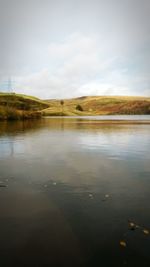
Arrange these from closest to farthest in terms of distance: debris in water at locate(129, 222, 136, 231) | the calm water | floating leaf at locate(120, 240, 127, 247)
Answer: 1. the calm water
2. floating leaf at locate(120, 240, 127, 247)
3. debris in water at locate(129, 222, 136, 231)

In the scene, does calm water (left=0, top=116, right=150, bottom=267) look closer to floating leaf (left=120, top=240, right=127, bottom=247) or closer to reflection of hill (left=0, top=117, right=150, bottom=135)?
floating leaf (left=120, top=240, right=127, bottom=247)

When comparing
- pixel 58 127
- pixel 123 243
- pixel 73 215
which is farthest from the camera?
pixel 58 127

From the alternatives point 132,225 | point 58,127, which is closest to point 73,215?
point 132,225

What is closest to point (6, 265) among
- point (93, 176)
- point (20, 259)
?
point (20, 259)

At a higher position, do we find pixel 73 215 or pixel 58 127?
pixel 58 127

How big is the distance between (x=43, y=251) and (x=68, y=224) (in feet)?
4.48

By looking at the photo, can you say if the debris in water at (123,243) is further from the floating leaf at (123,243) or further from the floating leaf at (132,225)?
the floating leaf at (132,225)

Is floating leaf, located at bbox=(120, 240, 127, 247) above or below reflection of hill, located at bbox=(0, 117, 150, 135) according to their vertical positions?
below

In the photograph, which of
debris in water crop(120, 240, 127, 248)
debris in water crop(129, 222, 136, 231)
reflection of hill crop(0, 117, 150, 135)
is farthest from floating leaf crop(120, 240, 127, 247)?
reflection of hill crop(0, 117, 150, 135)

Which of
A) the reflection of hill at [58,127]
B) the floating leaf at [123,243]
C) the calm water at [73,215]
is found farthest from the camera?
the reflection of hill at [58,127]

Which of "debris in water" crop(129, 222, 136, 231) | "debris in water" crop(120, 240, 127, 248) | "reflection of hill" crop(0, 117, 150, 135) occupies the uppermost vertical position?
"reflection of hill" crop(0, 117, 150, 135)

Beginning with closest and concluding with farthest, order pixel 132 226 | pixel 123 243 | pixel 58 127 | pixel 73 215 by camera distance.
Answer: pixel 123 243
pixel 132 226
pixel 73 215
pixel 58 127

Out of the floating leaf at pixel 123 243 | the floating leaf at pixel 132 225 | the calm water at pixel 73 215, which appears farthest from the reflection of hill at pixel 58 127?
the floating leaf at pixel 123 243

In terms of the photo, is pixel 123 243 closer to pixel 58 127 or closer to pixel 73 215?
pixel 73 215
